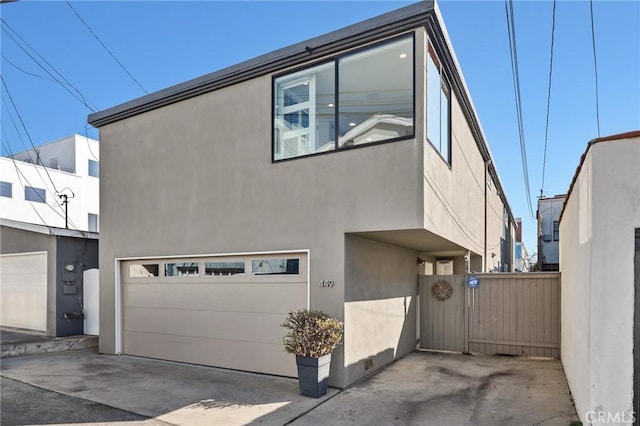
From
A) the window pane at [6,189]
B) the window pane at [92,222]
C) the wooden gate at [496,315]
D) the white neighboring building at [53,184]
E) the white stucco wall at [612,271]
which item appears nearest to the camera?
the white stucco wall at [612,271]

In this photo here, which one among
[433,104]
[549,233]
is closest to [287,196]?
[433,104]

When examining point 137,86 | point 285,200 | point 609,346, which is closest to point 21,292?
point 137,86

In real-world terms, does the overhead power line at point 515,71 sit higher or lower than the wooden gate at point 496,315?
higher

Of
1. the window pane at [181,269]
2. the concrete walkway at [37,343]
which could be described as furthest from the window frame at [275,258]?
the concrete walkway at [37,343]

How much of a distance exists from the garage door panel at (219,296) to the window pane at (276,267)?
203 mm

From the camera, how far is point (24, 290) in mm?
11297

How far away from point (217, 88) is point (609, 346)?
7037 mm

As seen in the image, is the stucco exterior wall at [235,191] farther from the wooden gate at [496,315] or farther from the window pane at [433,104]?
the wooden gate at [496,315]

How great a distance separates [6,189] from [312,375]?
23.5 metres

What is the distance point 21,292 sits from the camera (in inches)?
448

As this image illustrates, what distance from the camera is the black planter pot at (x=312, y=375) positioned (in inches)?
226

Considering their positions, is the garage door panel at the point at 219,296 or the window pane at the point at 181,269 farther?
the window pane at the point at 181,269

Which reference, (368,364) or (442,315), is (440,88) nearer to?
(368,364)

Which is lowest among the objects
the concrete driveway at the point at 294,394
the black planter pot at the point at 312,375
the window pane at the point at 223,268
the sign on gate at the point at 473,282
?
the concrete driveway at the point at 294,394
